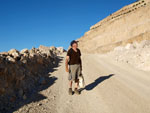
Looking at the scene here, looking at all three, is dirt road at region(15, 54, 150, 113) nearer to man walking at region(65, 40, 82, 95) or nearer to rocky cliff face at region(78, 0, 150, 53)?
man walking at region(65, 40, 82, 95)

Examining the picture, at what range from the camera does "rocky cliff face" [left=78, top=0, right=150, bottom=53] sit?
2526 cm

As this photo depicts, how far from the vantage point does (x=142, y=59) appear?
10445 mm

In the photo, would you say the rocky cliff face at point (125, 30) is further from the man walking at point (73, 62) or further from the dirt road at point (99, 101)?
the man walking at point (73, 62)

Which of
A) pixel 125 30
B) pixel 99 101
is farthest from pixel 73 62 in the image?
pixel 125 30

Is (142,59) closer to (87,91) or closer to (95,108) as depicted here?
(87,91)

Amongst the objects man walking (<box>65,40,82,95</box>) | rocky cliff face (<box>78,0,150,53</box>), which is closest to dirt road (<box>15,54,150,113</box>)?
man walking (<box>65,40,82,95</box>)

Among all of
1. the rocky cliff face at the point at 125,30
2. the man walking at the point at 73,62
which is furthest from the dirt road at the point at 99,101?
the rocky cliff face at the point at 125,30

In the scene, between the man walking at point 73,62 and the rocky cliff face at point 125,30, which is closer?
the man walking at point 73,62

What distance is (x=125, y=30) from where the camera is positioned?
3041 centimetres

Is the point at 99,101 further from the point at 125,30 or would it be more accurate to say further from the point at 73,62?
the point at 125,30

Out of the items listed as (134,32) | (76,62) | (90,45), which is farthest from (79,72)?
(90,45)

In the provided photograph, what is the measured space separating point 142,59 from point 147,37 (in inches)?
475

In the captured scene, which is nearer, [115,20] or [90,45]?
[115,20]

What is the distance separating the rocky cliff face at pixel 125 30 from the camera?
25263mm
